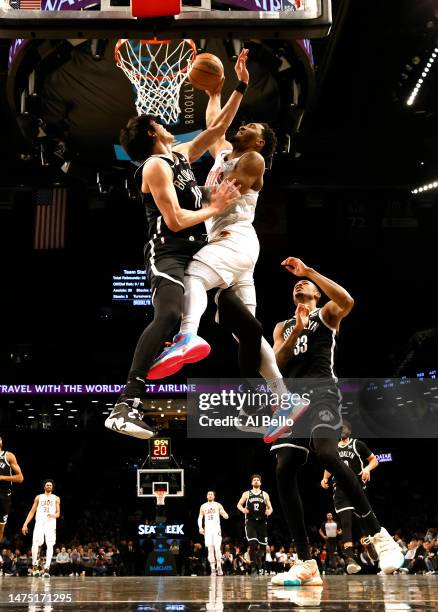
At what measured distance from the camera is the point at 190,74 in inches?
196

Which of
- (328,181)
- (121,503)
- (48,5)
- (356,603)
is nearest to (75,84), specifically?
(48,5)

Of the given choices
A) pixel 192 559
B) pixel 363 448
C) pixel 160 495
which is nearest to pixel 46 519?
pixel 160 495

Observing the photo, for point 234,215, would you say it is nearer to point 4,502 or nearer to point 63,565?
point 4,502

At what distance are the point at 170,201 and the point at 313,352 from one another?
2.26 m

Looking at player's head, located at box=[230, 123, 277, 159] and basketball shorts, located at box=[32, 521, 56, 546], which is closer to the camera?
player's head, located at box=[230, 123, 277, 159]

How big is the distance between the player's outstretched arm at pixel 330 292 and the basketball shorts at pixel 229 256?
0.49 metres

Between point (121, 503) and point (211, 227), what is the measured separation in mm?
21140

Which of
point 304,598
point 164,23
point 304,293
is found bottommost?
point 304,598

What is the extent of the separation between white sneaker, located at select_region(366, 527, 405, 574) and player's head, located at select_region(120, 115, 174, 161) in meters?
3.23

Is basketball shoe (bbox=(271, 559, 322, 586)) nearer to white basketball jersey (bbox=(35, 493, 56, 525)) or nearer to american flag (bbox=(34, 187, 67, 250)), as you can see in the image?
white basketball jersey (bbox=(35, 493, 56, 525))

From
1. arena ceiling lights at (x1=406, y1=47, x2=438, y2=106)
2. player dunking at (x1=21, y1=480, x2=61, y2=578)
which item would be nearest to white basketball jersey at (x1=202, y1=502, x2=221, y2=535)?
player dunking at (x1=21, y1=480, x2=61, y2=578)

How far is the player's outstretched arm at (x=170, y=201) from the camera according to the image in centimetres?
425

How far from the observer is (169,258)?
4.45 m

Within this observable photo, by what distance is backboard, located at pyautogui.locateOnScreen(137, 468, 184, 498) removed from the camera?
1648 centimetres
